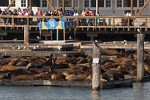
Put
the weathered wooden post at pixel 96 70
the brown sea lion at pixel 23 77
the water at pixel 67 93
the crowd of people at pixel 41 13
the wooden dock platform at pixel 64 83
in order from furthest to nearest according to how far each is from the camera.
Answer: the crowd of people at pixel 41 13 < the brown sea lion at pixel 23 77 < the wooden dock platform at pixel 64 83 < the weathered wooden post at pixel 96 70 < the water at pixel 67 93

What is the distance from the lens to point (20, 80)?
3572 cm

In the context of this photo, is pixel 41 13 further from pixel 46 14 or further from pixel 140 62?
pixel 140 62

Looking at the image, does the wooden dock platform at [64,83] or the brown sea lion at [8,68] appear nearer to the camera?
the wooden dock platform at [64,83]

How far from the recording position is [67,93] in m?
33.9

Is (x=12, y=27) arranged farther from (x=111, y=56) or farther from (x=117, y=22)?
(x=111, y=56)

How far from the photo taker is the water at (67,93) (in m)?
33.0

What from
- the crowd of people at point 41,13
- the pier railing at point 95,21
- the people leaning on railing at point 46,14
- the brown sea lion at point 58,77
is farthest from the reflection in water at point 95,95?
the crowd of people at point 41,13

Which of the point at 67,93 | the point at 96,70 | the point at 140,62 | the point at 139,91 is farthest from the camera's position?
the point at 140,62

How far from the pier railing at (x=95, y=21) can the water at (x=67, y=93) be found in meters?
15.4

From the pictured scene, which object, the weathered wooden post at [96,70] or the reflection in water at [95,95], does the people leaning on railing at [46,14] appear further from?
the reflection in water at [95,95]

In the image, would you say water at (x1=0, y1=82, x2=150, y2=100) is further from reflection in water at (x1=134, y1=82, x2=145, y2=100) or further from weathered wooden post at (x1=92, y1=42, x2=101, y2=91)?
weathered wooden post at (x1=92, y1=42, x2=101, y2=91)

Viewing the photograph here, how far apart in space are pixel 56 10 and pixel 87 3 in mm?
4014

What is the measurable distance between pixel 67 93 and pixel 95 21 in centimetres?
1784

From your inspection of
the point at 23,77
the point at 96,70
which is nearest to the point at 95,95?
the point at 96,70
